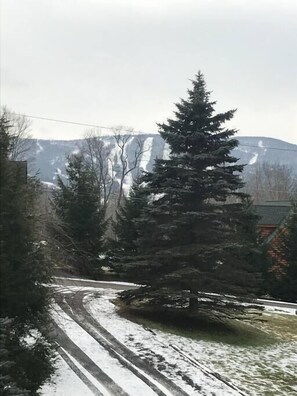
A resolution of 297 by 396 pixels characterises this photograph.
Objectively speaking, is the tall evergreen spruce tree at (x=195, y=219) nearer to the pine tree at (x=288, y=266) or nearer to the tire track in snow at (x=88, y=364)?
the tire track in snow at (x=88, y=364)

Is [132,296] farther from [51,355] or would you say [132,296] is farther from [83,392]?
[51,355]

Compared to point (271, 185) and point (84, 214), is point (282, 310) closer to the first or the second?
point (84, 214)

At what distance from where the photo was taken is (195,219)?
1556cm

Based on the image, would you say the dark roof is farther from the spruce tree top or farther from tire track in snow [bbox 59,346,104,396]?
tire track in snow [bbox 59,346,104,396]

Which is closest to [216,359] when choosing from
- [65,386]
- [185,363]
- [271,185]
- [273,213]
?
[185,363]

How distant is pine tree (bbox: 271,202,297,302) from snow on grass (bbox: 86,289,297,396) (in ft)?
29.9

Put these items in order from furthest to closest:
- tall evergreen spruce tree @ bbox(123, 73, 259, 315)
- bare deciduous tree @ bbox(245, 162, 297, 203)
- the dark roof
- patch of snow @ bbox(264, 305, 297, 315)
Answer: bare deciduous tree @ bbox(245, 162, 297, 203) → the dark roof → patch of snow @ bbox(264, 305, 297, 315) → tall evergreen spruce tree @ bbox(123, 73, 259, 315)

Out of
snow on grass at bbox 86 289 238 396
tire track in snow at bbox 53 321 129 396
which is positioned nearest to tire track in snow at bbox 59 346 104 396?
tire track in snow at bbox 53 321 129 396

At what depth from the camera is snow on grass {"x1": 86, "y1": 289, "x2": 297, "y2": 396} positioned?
11031mm

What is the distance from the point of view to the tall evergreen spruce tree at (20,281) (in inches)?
276

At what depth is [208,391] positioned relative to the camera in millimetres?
10469

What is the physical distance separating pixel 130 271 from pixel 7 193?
911cm

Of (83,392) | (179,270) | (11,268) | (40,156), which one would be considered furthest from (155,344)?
(40,156)

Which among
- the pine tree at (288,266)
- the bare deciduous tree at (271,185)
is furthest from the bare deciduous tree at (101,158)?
the pine tree at (288,266)
